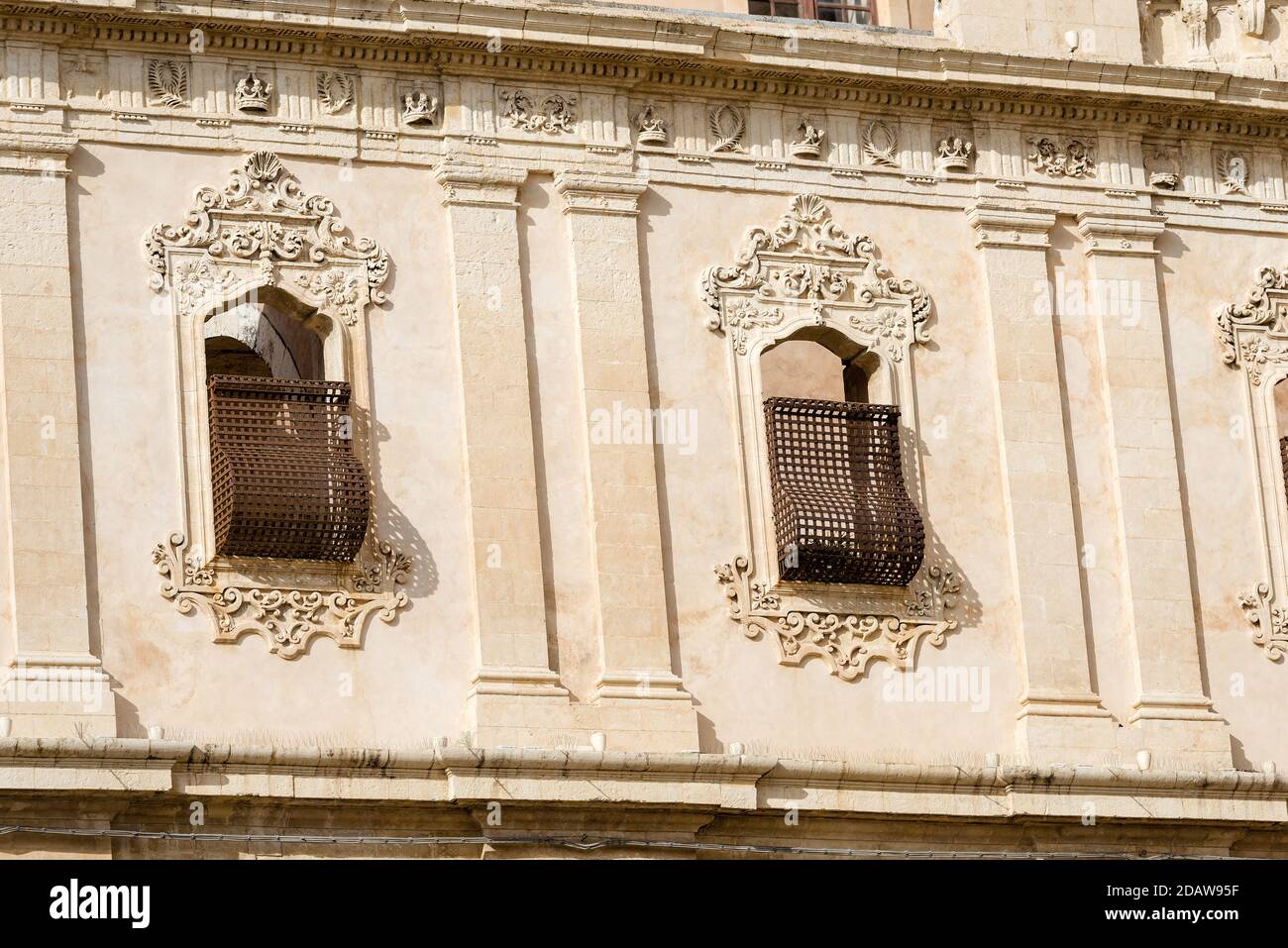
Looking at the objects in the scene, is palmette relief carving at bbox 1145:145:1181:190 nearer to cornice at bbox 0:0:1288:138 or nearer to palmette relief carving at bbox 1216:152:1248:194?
cornice at bbox 0:0:1288:138

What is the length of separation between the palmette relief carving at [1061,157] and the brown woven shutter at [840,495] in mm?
2366

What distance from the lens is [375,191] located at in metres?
24.4

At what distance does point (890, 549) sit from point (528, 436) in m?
2.55

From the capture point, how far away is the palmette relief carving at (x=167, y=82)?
2409 cm

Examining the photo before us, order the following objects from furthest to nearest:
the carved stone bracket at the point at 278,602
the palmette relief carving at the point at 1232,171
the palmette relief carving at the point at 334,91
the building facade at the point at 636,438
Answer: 1. the palmette relief carving at the point at 1232,171
2. the palmette relief carving at the point at 334,91
3. the carved stone bracket at the point at 278,602
4. the building facade at the point at 636,438

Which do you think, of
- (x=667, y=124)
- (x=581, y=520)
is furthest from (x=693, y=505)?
(x=667, y=124)

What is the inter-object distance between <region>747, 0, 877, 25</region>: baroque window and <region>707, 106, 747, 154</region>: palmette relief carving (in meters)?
1.41

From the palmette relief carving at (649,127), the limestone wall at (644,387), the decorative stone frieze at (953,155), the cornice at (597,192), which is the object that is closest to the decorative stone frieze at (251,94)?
the limestone wall at (644,387)

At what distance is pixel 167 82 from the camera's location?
24141mm

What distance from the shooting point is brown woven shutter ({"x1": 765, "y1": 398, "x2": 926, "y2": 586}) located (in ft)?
79.5

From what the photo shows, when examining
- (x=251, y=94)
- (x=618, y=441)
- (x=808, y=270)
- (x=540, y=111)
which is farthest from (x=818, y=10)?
(x=251, y=94)

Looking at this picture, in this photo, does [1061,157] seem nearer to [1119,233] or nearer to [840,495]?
[1119,233]

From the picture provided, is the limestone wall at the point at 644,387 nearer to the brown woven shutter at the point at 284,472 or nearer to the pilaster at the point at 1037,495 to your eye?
the pilaster at the point at 1037,495

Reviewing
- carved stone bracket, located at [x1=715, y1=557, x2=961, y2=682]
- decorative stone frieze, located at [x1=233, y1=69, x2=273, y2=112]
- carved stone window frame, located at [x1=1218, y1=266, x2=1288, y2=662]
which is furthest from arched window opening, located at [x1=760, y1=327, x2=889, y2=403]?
decorative stone frieze, located at [x1=233, y1=69, x2=273, y2=112]
